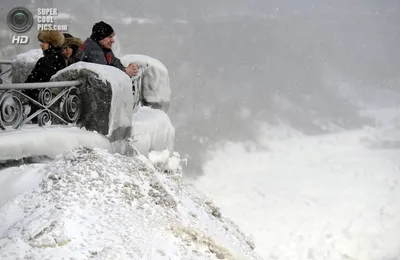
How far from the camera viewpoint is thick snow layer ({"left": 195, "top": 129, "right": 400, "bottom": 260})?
20703 millimetres

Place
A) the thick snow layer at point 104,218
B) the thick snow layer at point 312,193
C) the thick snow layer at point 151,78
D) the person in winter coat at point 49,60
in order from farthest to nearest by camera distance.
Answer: the thick snow layer at point 312,193, the thick snow layer at point 151,78, the person in winter coat at point 49,60, the thick snow layer at point 104,218

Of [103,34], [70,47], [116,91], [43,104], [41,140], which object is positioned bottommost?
[41,140]

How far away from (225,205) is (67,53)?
1788 centimetres

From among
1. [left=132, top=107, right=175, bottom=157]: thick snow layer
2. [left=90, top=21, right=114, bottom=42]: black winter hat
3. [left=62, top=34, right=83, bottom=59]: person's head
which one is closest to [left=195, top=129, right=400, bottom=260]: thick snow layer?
[left=132, top=107, right=175, bottom=157]: thick snow layer

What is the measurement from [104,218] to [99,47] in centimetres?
A: 300

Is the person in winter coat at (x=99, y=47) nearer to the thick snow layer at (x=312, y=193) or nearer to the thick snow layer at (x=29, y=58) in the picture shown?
the thick snow layer at (x=29, y=58)

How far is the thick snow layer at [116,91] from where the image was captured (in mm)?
5043

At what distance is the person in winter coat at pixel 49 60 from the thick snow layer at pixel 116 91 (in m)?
1.09

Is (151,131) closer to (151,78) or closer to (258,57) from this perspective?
(151,78)

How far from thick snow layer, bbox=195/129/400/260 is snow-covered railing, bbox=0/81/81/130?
640 inches

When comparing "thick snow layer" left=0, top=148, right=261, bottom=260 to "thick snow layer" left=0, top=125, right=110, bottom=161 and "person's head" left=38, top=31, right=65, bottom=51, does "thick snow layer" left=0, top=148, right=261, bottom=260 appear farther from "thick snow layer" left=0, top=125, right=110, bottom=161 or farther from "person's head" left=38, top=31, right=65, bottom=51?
"person's head" left=38, top=31, right=65, bottom=51

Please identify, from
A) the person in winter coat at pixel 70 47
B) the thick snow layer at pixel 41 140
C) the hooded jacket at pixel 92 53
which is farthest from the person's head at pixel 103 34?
the thick snow layer at pixel 41 140

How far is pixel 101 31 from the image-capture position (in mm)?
6211

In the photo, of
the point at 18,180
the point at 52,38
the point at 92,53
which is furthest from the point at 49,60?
the point at 18,180
